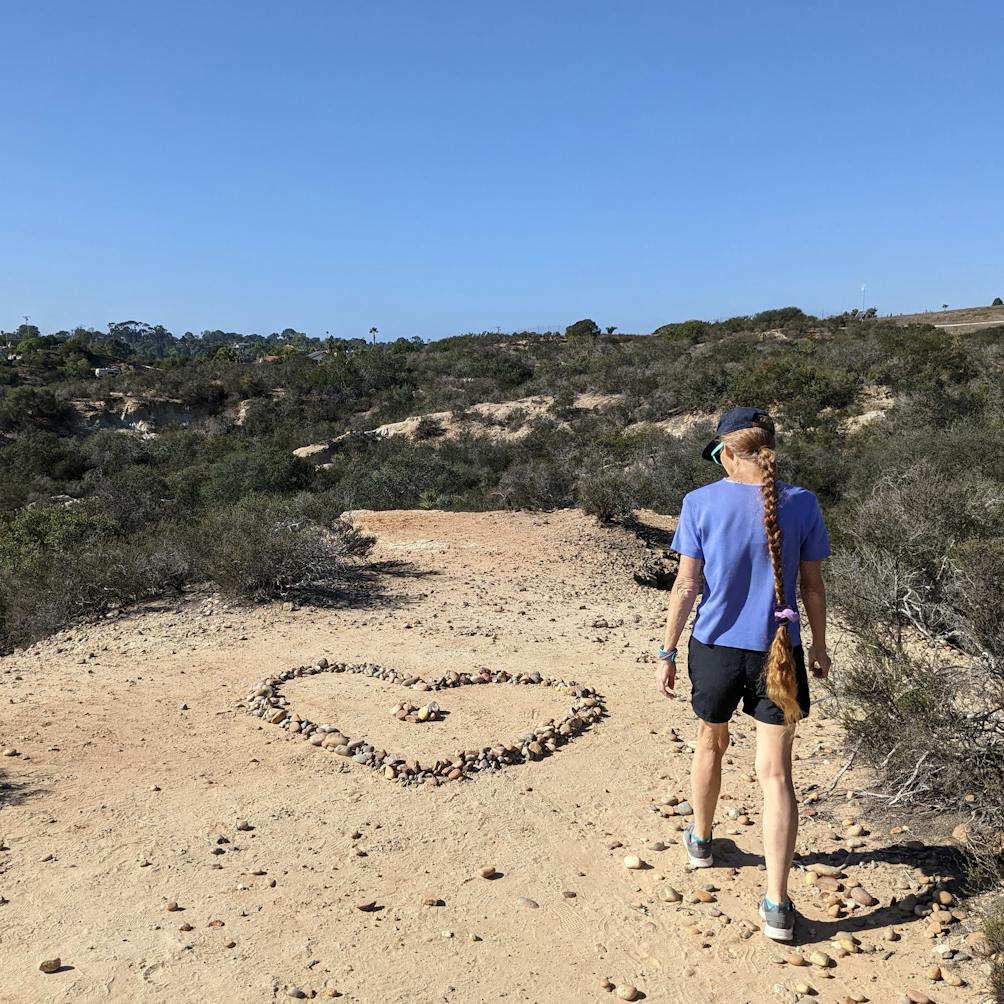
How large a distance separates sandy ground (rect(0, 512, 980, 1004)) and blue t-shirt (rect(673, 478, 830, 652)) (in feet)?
3.52

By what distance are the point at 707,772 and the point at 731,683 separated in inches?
18.1

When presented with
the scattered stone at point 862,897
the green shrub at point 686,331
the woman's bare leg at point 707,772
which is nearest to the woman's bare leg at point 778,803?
the woman's bare leg at point 707,772

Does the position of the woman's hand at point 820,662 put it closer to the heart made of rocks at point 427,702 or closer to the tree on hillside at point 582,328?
the heart made of rocks at point 427,702

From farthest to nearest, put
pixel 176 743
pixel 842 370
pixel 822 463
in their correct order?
1. pixel 842 370
2. pixel 822 463
3. pixel 176 743

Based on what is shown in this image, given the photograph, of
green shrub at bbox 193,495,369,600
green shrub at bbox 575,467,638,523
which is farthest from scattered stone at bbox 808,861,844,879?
green shrub at bbox 575,467,638,523

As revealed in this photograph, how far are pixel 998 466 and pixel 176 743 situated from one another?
34.9 feet

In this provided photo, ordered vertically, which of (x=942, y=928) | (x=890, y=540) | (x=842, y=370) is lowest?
(x=942, y=928)

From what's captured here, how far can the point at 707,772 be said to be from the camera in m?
3.12

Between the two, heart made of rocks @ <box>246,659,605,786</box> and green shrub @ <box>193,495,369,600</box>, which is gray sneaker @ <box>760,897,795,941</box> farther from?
green shrub @ <box>193,495,369,600</box>

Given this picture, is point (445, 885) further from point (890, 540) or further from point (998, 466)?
point (998, 466)

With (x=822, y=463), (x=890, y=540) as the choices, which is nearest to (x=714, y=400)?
(x=822, y=463)

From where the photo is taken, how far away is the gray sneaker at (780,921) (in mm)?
2824

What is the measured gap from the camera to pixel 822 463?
15.1 metres

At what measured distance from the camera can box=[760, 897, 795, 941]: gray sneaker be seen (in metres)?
2.82
